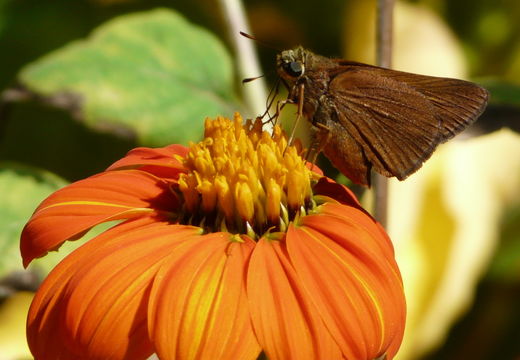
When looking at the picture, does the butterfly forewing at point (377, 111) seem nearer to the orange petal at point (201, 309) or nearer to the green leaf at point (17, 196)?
the orange petal at point (201, 309)

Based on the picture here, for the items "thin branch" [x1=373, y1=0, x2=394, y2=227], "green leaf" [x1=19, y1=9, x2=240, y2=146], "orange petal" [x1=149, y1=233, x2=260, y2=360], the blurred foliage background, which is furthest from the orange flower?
"green leaf" [x1=19, y1=9, x2=240, y2=146]

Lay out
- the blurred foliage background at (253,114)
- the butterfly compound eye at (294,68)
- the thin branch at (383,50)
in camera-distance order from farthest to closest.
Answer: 1. the blurred foliage background at (253,114)
2. the thin branch at (383,50)
3. the butterfly compound eye at (294,68)

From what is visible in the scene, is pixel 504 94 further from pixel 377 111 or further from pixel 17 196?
pixel 17 196

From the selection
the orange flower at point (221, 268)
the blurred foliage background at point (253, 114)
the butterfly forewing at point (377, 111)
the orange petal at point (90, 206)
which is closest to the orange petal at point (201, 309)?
the orange flower at point (221, 268)

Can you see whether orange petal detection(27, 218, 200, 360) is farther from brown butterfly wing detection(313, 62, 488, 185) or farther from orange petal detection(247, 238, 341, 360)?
brown butterfly wing detection(313, 62, 488, 185)

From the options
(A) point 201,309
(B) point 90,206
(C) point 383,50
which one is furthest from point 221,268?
(C) point 383,50

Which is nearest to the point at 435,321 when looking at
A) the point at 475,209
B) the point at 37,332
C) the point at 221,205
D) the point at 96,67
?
the point at 475,209

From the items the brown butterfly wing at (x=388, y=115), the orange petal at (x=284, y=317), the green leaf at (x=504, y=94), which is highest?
the green leaf at (x=504, y=94)
